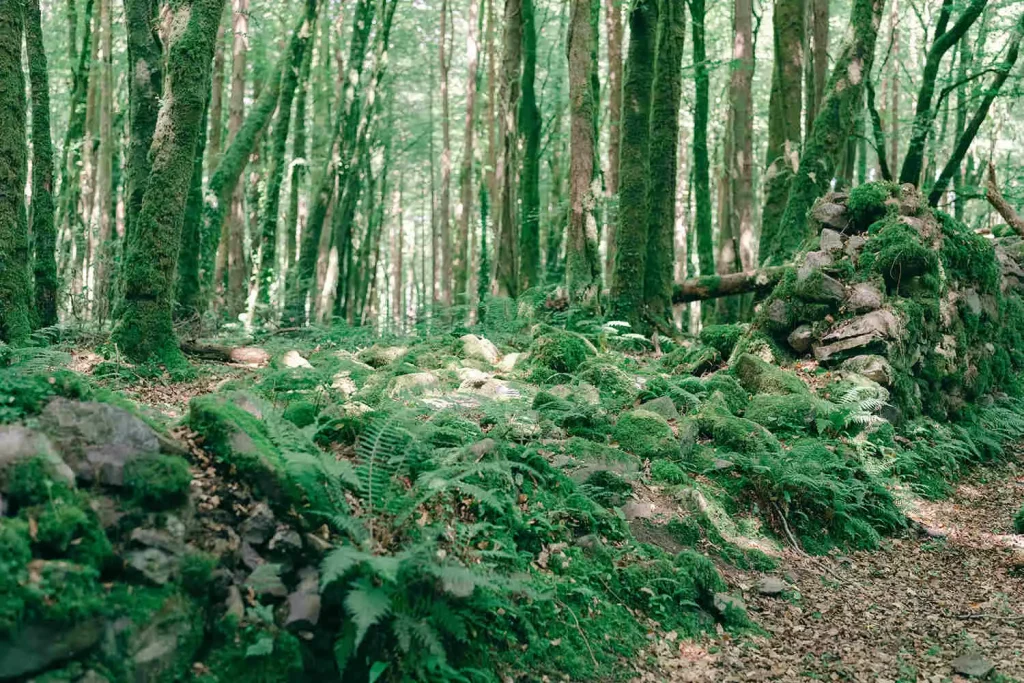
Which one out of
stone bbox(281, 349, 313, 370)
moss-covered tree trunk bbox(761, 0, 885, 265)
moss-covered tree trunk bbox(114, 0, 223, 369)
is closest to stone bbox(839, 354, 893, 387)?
moss-covered tree trunk bbox(761, 0, 885, 265)

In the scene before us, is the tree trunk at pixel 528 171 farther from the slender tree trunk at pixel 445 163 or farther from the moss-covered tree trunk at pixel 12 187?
the moss-covered tree trunk at pixel 12 187

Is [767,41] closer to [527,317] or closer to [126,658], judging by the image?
[527,317]

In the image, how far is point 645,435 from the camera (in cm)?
732

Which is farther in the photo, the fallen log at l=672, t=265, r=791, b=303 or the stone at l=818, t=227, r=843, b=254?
the fallen log at l=672, t=265, r=791, b=303

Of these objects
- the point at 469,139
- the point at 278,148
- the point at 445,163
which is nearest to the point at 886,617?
the point at 278,148

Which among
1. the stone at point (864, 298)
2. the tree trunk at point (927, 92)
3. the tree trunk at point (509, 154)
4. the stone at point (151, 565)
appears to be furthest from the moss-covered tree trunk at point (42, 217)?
the tree trunk at point (927, 92)

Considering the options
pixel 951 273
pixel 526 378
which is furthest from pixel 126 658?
pixel 951 273

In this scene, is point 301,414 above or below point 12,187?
below

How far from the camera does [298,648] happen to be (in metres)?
3.42

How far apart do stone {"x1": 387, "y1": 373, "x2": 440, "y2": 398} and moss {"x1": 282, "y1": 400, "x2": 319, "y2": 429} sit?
5.11 ft

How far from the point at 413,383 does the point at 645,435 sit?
2.14 metres

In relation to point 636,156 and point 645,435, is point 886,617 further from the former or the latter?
point 636,156

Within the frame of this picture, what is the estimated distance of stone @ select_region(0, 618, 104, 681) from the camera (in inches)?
108

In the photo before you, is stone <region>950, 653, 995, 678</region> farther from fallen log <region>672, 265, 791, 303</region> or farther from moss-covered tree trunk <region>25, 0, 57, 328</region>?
moss-covered tree trunk <region>25, 0, 57, 328</region>
